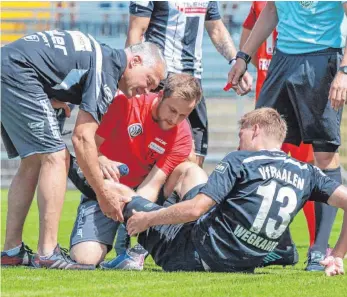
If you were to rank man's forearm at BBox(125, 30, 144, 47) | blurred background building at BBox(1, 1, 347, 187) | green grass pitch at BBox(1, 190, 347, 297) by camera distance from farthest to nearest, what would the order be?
1. blurred background building at BBox(1, 1, 347, 187)
2. man's forearm at BBox(125, 30, 144, 47)
3. green grass pitch at BBox(1, 190, 347, 297)

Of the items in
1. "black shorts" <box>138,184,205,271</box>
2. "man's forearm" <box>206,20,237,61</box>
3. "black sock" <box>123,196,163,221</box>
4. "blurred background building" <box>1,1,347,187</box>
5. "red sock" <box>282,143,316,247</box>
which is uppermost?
"man's forearm" <box>206,20,237,61</box>

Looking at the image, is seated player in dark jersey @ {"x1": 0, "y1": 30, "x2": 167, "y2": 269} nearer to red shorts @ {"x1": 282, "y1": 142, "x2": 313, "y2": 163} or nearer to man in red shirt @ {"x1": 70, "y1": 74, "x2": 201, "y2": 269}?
man in red shirt @ {"x1": 70, "y1": 74, "x2": 201, "y2": 269}

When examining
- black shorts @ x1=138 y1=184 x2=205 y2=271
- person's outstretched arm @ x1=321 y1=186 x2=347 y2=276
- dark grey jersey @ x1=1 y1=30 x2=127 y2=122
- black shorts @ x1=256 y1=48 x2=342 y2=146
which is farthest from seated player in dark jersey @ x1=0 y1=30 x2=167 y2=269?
person's outstretched arm @ x1=321 y1=186 x2=347 y2=276

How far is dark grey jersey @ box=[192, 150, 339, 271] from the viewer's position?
19.1ft

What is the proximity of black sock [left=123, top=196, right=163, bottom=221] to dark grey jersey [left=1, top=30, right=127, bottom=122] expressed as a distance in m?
0.61

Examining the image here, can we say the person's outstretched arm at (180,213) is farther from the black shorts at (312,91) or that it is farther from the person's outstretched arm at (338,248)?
the black shorts at (312,91)

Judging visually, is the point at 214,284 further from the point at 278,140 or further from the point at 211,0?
the point at 211,0

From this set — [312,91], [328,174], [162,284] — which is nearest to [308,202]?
[328,174]

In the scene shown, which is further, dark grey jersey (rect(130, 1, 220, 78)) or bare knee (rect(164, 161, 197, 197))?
dark grey jersey (rect(130, 1, 220, 78))

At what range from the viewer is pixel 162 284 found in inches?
212

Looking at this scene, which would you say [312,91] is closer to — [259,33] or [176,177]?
[259,33]

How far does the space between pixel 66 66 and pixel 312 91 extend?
5.74 feet

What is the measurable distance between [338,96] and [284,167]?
99cm

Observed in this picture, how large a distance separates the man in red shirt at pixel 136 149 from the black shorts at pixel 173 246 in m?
0.58
